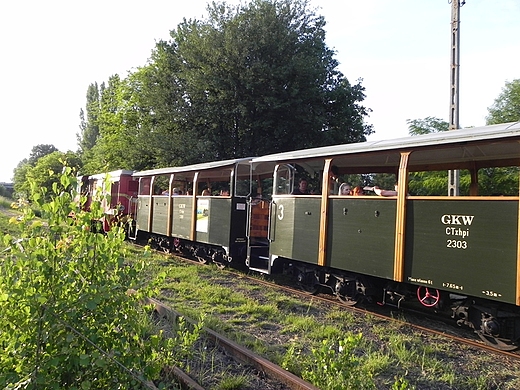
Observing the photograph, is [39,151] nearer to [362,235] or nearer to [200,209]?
[200,209]

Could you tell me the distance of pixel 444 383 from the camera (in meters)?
4.79

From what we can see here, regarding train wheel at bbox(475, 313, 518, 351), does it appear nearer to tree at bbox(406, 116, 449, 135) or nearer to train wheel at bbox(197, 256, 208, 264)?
train wheel at bbox(197, 256, 208, 264)

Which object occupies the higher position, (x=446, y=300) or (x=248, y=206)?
(x=248, y=206)

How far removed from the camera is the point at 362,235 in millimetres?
7172

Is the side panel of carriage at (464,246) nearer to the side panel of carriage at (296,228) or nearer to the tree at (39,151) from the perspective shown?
the side panel of carriage at (296,228)

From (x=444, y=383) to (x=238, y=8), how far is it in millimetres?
20767

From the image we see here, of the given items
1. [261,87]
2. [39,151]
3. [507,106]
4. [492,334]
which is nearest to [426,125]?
[507,106]

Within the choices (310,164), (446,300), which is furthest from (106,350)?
(310,164)

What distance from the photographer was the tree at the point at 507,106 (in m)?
18.9

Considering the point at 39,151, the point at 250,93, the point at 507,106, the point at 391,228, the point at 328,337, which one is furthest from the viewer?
the point at 39,151

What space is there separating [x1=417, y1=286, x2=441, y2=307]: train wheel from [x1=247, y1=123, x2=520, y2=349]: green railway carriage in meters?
0.02

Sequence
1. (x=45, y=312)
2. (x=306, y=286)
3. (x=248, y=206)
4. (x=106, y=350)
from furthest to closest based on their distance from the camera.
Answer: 1. (x=248, y=206)
2. (x=306, y=286)
3. (x=106, y=350)
4. (x=45, y=312)

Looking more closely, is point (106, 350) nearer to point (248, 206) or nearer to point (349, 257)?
point (349, 257)

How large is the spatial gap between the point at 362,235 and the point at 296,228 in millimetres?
1777
